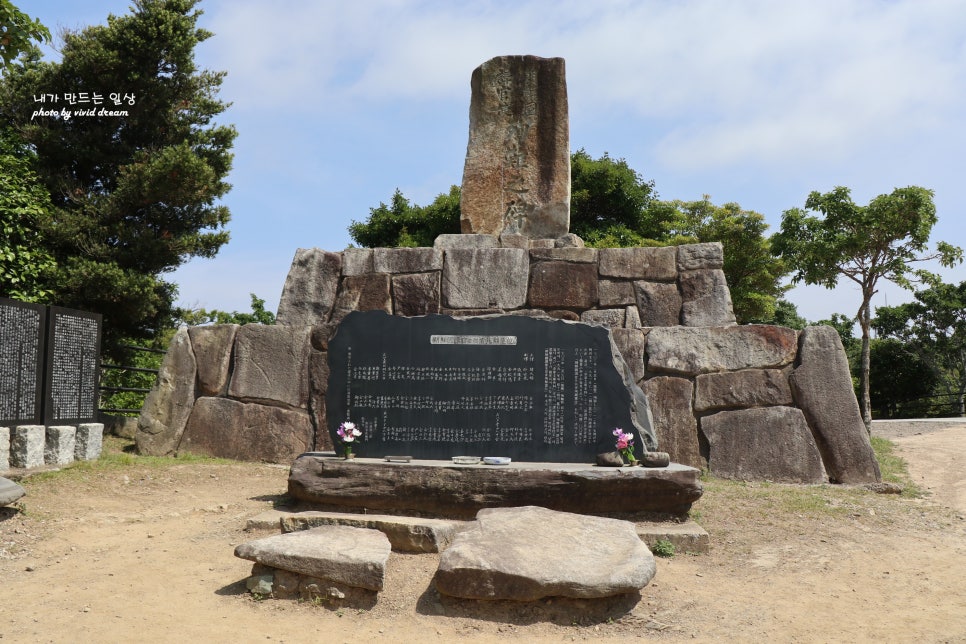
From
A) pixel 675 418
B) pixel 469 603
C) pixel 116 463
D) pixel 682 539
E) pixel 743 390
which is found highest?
pixel 743 390

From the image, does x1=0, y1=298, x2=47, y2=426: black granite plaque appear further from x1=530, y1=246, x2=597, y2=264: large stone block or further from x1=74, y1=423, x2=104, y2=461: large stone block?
x1=530, y1=246, x2=597, y2=264: large stone block

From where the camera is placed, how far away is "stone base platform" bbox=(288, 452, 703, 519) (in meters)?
4.86

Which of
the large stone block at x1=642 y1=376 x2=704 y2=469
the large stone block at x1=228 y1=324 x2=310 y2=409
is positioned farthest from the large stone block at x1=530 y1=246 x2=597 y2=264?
the large stone block at x1=228 y1=324 x2=310 y2=409

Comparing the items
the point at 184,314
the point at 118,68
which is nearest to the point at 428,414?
the point at 184,314

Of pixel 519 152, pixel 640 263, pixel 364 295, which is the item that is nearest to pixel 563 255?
pixel 640 263

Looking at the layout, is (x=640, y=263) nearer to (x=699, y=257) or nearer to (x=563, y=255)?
(x=699, y=257)

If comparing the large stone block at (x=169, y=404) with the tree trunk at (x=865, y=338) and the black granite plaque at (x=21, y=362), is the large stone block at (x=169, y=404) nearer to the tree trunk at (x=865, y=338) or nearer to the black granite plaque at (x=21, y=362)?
the black granite plaque at (x=21, y=362)

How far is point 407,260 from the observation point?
7145mm

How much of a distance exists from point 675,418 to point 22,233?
25.4 feet

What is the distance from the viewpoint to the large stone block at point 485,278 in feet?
22.8

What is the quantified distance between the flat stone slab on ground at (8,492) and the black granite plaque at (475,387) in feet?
6.43

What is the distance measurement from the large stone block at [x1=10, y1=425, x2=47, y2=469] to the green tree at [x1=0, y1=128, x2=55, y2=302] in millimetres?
2959

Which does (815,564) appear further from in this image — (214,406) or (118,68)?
(118,68)

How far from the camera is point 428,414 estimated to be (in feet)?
17.9
